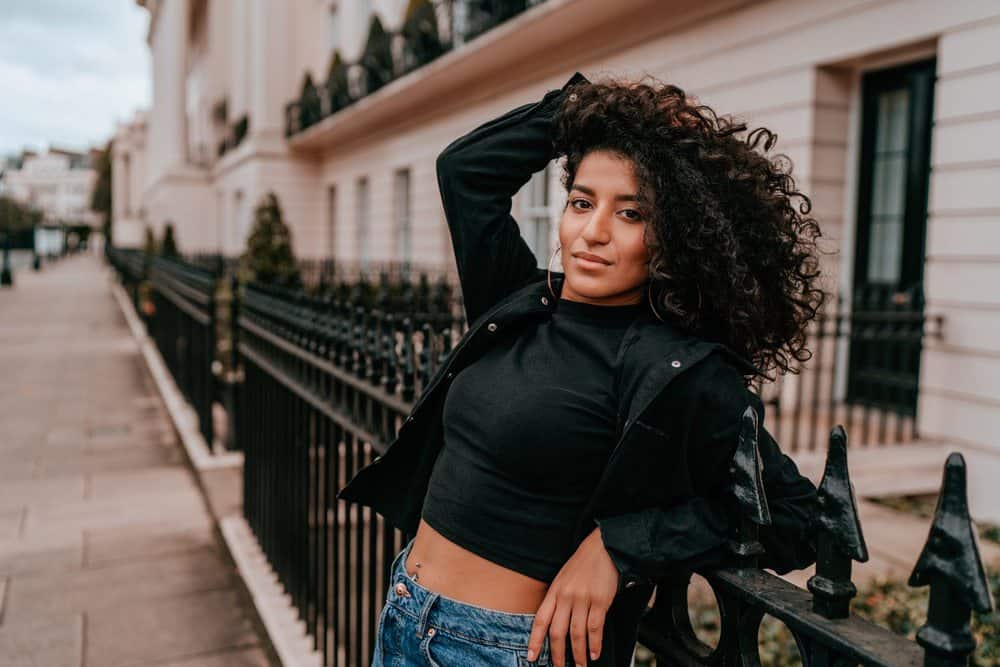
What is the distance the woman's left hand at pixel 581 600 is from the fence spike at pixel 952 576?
20.5 inches

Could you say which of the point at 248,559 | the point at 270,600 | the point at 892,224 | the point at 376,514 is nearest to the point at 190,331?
the point at 248,559

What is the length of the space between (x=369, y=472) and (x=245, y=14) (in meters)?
27.3

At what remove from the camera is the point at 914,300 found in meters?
7.07

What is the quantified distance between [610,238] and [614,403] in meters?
0.29

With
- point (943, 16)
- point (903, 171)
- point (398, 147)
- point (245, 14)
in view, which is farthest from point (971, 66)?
point (245, 14)

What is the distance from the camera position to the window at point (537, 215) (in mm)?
12875

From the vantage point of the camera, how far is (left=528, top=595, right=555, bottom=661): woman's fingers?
4.84 feet

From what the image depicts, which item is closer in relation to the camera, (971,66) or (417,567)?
(417,567)

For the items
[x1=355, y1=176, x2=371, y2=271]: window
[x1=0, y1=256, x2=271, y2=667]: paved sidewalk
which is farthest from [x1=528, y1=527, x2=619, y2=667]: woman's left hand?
[x1=355, y1=176, x2=371, y2=271]: window

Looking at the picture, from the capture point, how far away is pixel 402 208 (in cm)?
1888

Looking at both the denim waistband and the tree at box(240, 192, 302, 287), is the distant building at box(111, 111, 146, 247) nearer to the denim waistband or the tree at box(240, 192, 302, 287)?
the tree at box(240, 192, 302, 287)

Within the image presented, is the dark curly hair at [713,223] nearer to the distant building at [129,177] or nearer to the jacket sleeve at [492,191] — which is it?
the jacket sleeve at [492,191]

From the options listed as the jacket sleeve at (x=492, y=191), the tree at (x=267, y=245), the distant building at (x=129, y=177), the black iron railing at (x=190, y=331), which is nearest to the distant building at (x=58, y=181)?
the distant building at (x=129, y=177)

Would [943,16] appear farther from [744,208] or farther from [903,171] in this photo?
[744,208]
